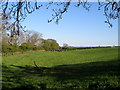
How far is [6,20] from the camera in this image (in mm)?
3754

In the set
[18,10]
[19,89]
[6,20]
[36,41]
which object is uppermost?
[18,10]

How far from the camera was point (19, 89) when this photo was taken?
706cm

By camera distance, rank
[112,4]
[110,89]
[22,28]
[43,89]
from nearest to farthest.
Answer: [22,28], [112,4], [110,89], [43,89]

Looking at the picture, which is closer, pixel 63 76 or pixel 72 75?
pixel 63 76

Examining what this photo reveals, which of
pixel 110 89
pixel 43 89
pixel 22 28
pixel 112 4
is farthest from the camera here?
pixel 43 89

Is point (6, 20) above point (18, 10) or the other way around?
the other way around

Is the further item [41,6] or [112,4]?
[112,4]

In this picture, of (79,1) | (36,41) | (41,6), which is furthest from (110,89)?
(41,6)

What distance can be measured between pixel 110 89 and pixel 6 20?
4.54m

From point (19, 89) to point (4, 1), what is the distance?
173 inches

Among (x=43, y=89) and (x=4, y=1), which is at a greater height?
(x=4, y=1)

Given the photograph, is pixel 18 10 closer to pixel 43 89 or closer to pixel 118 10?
pixel 118 10

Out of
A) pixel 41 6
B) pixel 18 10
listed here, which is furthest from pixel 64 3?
pixel 18 10

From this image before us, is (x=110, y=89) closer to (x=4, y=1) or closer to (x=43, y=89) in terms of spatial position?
(x=43, y=89)
